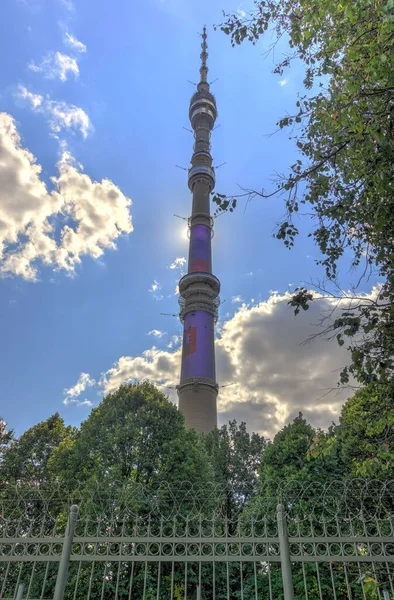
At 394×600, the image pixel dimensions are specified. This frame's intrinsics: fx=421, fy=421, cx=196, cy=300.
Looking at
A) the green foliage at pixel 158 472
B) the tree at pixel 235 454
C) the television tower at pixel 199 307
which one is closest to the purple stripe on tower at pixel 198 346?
the television tower at pixel 199 307

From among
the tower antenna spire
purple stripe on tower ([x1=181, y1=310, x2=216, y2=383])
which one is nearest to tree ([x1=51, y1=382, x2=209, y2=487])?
purple stripe on tower ([x1=181, y1=310, x2=216, y2=383])

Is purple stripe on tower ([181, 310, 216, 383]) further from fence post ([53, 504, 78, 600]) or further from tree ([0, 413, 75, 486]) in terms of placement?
fence post ([53, 504, 78, 600])

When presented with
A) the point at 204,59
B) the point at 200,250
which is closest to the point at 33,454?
the point at 200,250

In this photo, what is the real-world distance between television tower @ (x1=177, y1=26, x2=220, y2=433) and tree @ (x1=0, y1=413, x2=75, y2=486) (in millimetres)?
14848

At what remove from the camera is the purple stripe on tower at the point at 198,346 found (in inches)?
1462

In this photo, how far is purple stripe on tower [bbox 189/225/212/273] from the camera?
42.0 meters

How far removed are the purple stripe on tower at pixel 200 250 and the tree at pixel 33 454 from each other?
2413 centimetres

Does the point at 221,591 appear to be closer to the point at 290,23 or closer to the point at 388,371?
the point at 388,371

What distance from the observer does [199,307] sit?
3962cm

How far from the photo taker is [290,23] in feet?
19.8

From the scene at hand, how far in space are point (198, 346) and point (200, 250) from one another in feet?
34.5

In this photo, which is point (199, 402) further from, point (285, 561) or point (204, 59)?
point (204, 59)

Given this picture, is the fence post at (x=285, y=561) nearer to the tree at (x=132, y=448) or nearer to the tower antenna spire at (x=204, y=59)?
the tree at (x=132, y=448)

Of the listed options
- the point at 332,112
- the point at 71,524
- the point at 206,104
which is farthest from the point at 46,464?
the point at 206,104
